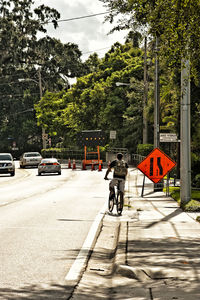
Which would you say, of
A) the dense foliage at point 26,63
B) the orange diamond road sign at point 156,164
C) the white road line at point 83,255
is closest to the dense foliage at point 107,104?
the dense foliage at point 26,63

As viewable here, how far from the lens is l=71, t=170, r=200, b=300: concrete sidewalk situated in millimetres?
6418

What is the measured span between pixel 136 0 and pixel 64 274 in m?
6.21

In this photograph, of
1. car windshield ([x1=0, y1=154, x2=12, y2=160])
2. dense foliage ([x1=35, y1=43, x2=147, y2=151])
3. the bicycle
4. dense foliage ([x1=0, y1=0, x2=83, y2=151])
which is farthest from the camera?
dense foliage ([x1=0, y1=0, x2=83, y2=151])

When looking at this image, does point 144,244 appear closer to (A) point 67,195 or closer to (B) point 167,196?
(B) point 167,196

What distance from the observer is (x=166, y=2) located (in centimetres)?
1056

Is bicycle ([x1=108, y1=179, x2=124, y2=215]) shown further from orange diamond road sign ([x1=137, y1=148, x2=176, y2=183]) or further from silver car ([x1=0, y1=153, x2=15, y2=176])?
silver car ([x1=0, y1=153, x2=15, y2=176])

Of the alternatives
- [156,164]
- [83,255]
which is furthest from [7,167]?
[83,255]

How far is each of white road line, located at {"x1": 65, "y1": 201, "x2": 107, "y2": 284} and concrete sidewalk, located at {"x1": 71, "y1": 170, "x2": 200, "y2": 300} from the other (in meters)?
0.10

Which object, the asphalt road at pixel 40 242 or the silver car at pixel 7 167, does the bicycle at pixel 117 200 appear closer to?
the asphalt road at pixel 40 242

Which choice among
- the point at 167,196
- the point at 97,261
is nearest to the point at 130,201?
the point at 167,196

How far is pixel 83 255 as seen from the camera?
880 cm

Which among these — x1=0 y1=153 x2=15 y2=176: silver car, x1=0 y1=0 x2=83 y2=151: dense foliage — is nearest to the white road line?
x1=0 y1=153 x2=15 y2=176: silver car

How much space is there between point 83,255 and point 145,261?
127cm

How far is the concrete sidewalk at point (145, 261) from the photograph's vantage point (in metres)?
6.42
